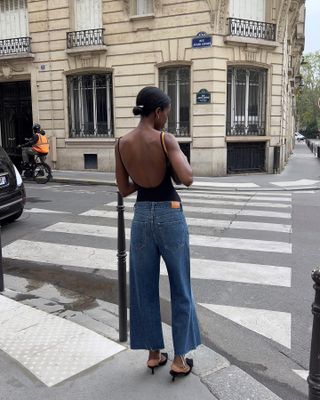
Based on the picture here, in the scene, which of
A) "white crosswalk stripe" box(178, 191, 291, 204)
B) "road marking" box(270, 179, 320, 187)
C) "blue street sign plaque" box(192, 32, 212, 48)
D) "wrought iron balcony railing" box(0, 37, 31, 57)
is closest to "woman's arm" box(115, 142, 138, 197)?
"white crosswalk stripe" box(178, 191, 291, 204)

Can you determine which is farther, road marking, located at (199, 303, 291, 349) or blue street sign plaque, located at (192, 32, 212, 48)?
blue street sign plaque, located at (192, 32, 212, 48)

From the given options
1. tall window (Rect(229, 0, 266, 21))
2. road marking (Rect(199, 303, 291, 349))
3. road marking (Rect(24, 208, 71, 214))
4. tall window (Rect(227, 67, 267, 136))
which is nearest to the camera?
road marking (Rect(199, 303, 291, 349))

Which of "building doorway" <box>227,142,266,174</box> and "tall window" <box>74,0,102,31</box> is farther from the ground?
"tall window" <box>74,0,102,31</box>

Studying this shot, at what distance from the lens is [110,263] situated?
A: 5.89 meters

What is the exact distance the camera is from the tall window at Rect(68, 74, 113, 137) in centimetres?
1814

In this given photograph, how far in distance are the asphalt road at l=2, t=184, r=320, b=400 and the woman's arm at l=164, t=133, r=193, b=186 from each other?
1582mm

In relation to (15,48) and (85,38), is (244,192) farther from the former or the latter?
(15,48)

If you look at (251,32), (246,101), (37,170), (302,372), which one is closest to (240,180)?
(246,101)

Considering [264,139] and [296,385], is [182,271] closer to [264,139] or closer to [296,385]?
[296,385]

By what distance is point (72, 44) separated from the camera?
58.2 feet

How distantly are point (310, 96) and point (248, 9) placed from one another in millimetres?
71685

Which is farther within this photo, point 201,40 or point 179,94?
point 179,94

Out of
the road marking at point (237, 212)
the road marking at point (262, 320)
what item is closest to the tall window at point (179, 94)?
the road marking at point (237, 212)

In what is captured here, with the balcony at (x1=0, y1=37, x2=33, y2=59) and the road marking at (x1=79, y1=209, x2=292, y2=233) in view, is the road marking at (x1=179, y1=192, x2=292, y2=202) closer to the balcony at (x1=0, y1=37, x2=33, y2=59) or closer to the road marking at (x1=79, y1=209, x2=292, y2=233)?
the road marking at (x1=79, y1=209, x2=292, y2=233)
